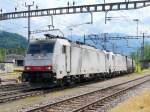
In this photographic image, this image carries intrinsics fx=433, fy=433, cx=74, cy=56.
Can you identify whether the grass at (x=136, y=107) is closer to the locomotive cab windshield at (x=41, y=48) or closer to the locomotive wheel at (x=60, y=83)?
the locomotive wheel at (x=60, y=83)

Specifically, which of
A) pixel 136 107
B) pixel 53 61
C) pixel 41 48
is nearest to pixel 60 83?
pixel 53 61

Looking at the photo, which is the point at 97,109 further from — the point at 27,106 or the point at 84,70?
the point at 84,70

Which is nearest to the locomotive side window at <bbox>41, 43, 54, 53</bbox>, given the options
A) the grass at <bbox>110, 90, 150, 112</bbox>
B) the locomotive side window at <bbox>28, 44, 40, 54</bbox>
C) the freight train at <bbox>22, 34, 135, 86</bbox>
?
the freight train at <bbox>22, 34, 135, 86</bbox>

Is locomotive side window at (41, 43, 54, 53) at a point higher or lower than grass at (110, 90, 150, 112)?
higher

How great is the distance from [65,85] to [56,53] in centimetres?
435

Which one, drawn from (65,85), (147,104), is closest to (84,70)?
(65,85)

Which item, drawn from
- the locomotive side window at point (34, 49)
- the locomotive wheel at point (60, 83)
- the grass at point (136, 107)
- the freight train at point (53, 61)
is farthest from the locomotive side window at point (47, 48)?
the grass at point (136, 107)

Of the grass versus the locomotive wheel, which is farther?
the locomotive wheel

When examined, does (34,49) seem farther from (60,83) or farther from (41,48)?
(60,83)

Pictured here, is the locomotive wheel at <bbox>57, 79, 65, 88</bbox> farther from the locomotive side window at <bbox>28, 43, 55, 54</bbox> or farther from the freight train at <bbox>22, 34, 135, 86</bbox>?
the locomotive side window at <bbox>28, 43, 55, 54</bbox>

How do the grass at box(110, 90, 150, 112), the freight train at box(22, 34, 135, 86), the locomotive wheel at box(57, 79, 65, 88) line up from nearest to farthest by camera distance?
the grass at box(110, 90, 150, 112), the freight train at box(22, 34, 135, 86), the locomotive wheel at box(57, 79, 65, 88)

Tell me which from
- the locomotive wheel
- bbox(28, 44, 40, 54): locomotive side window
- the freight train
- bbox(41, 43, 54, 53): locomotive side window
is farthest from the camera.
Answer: bbox(28, 44, 40, 54): locomotive side window

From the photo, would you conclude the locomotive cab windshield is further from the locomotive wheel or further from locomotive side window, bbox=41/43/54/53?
the locomotive wheel

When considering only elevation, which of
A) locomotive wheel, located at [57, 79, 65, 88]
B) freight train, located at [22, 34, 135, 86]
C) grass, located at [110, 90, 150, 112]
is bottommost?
grass, located at [110, 90, 150, 112]
